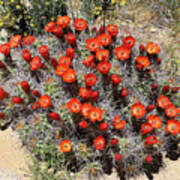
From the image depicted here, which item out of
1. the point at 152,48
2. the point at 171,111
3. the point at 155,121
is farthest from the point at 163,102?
the point at 152,48

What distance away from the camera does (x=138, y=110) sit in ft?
11.6

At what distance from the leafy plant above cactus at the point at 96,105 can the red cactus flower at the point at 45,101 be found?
0.02 metres

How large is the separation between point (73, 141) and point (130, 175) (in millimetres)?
1124

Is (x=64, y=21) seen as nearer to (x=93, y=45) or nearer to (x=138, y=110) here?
(x=93, y=45)

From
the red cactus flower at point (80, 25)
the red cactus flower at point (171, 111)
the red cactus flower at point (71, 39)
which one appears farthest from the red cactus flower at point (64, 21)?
the red cactus flower at point (171, 111)

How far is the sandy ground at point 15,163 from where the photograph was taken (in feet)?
12.9

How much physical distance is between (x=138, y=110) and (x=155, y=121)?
12.3 inches

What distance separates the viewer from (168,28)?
580 centimetres

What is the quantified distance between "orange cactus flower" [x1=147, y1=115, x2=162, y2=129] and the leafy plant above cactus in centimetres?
1

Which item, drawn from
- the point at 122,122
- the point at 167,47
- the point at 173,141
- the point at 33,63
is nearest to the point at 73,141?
the point at 122,122

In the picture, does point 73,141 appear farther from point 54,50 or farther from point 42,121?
point 54,50

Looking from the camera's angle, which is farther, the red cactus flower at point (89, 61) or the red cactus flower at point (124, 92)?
the red cactus flower at point (89, 61)

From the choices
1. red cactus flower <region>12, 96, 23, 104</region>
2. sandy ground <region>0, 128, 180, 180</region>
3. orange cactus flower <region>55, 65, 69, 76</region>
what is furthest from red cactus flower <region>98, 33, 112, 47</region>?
sandy ground <region>0, 128, 180, 180</region>

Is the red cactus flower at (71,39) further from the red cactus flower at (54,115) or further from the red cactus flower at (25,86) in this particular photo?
the red cactus flower at (54,115)
